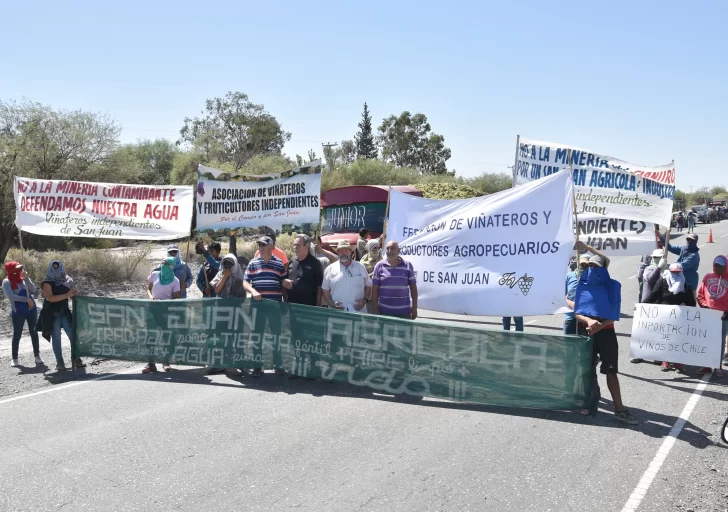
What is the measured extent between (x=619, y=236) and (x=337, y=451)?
5.05 metres

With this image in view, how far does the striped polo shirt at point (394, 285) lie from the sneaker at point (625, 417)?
8.66 ft

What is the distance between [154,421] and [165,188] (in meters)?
4.60

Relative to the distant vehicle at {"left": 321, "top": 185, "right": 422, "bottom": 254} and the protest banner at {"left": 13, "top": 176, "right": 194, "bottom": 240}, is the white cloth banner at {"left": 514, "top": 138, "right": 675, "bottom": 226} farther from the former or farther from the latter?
the distant vehicle at {"left": 321, "top": 185, "right": 422, "bottom": 254}

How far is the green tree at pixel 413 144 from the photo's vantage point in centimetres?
7319

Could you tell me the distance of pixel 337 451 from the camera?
5.86 metres

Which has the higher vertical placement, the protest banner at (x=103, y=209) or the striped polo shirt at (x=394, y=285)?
the protest banner at (x=103, y=209)

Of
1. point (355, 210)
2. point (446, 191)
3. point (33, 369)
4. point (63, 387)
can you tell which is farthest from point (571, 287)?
point (446, 191)

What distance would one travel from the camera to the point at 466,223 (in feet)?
27.2

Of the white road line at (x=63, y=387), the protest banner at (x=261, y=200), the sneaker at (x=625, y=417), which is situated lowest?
the white road line at (x=63, y=387)

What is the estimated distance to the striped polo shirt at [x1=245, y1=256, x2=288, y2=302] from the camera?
8.55 metres

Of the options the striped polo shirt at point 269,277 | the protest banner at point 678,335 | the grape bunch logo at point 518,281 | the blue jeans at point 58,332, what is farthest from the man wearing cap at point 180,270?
the protest banner at point 678,335

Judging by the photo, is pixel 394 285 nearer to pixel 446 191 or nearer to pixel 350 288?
pixel 350 288

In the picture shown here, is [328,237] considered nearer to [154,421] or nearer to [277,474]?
[154,421]

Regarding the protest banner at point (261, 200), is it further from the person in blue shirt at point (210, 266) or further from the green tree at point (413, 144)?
the green tree at point (413, 144)
